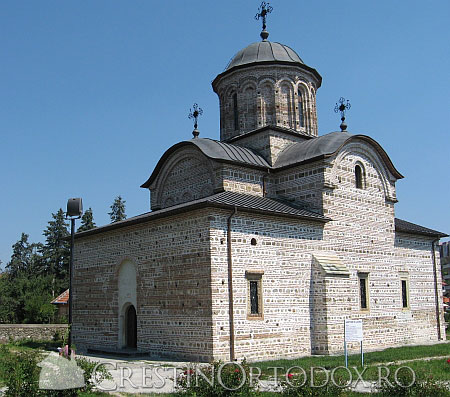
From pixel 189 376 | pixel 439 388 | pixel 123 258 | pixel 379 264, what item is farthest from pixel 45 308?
pixel 439 388

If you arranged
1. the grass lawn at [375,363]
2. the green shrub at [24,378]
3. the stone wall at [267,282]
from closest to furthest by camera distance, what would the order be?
the green shrub at [24,378]
the grass lawn at [375,363]
the stone wall at [267,282]

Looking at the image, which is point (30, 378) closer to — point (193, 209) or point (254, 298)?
point (193, 209)

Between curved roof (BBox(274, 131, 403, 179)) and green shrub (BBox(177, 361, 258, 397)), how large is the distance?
924cm

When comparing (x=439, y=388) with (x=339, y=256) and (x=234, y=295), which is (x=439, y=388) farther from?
(x=339, y=256)

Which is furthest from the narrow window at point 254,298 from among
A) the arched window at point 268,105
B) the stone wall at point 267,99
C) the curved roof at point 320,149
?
the arched window at point 268,105

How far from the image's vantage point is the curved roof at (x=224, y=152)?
15453mm

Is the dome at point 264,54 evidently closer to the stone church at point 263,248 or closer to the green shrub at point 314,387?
the stone church at point 263,248

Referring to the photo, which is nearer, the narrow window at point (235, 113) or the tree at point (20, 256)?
the narrow window at point (235, 113)

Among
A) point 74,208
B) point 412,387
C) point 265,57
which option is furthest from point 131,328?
point 265,57

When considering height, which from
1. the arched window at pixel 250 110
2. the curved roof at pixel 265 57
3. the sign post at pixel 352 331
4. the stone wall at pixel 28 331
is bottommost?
the stone wall at pixel 28 331

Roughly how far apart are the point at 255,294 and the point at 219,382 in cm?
637

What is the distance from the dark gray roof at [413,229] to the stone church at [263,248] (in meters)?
0.08

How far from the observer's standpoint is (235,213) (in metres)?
12.7

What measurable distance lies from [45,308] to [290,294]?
50.9ft
